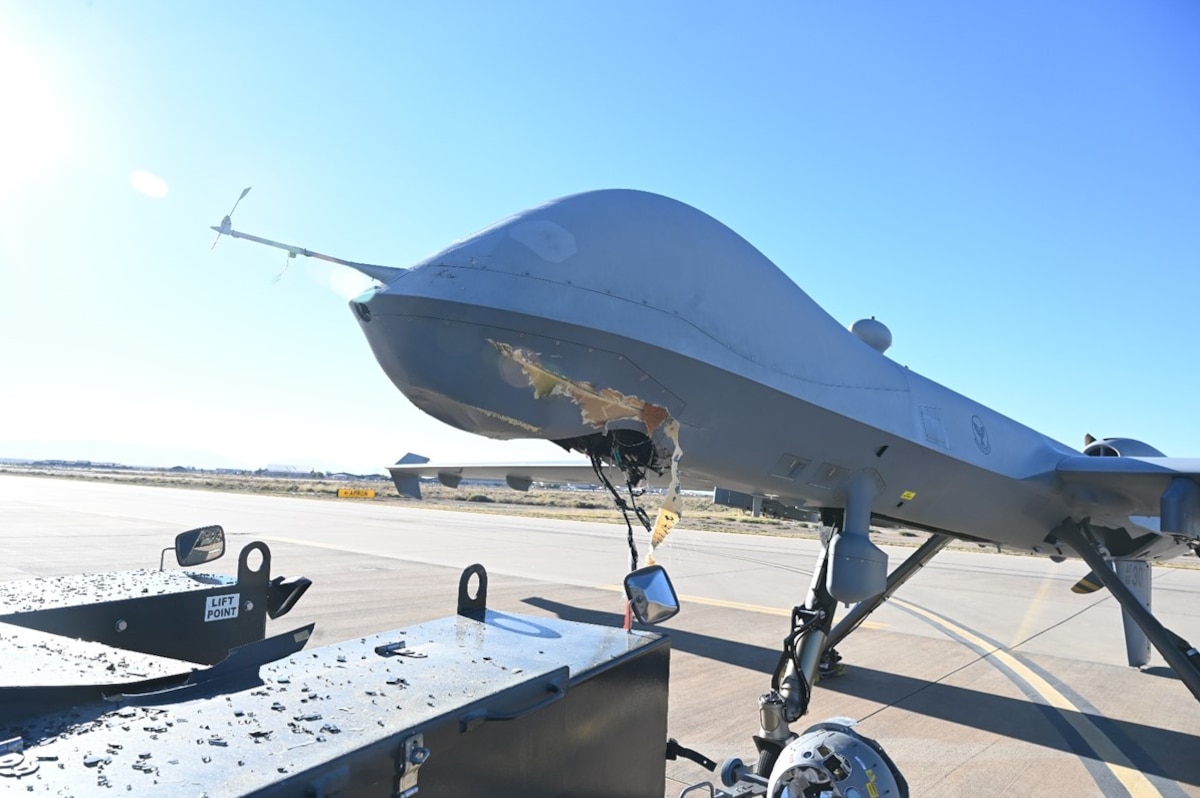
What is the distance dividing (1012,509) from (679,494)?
3.93 m

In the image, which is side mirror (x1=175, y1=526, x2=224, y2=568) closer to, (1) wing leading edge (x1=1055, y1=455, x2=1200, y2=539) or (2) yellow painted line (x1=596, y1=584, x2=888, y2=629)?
(1) wing leading edge (x1=1055, y1=455, x2=1200, y2=539)

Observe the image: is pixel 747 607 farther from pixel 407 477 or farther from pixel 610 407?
pixel 610 407

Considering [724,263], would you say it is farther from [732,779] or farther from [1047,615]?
[1047,615]

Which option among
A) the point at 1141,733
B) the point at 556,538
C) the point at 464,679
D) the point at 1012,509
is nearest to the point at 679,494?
the point at 464,679

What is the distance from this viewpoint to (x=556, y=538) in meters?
25.1

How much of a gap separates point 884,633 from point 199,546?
1010 cm

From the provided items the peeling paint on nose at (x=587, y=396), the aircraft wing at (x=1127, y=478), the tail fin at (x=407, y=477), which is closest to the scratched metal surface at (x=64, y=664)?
the peeling paint on nose at (x=587, y=396)

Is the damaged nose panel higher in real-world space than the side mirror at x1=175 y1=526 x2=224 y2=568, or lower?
higher

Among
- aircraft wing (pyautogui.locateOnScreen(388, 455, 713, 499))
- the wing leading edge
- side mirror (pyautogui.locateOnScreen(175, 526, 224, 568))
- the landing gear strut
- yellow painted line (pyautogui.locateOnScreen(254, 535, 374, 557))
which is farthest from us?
yellow painted line (pyautogui.locateOnScreen(254, 535, 374, 557))

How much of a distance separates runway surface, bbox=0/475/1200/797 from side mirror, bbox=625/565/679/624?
→ 255 cm

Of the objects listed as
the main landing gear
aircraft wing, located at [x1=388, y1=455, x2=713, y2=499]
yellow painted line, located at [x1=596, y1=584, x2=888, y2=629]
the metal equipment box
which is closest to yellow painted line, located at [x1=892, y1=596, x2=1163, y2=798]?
yellow painted line, located at [x1=596, y1=584, x2=888, y2=629]

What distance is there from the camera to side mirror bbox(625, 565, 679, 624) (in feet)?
8.92

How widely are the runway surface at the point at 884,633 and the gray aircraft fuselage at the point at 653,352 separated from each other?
2305mm

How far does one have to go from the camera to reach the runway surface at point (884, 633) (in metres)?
5.71
